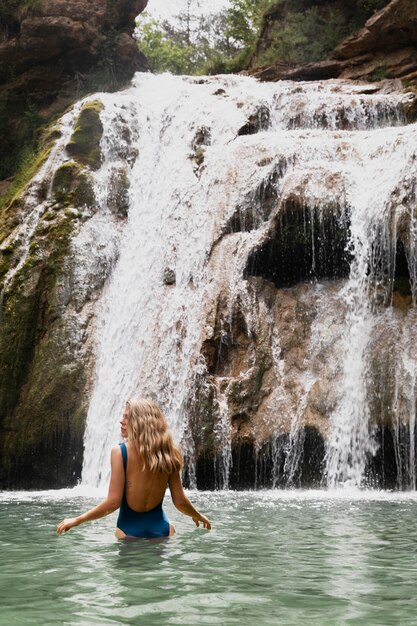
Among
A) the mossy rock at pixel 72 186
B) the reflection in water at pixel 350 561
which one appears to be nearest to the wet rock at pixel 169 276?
the mossy rock at pixel 72 186

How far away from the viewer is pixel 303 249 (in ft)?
50.5

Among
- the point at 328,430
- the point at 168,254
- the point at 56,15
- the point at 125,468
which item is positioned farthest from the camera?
the point at 56,15

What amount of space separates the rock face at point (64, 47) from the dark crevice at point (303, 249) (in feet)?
43.7

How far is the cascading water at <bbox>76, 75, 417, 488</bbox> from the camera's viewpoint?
13734mm

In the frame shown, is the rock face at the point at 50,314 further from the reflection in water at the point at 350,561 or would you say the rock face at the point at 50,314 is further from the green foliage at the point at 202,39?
the green foliage at the point at 202,39

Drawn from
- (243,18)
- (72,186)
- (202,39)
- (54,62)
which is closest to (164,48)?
(202,39)

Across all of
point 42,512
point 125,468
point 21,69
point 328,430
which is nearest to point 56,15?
point 21,69

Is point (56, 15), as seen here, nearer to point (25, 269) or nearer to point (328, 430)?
point (25, 269)

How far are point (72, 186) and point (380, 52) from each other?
11.4 m

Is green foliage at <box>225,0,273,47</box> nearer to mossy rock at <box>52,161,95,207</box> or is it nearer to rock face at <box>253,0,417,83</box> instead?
rock face at <box>253,0,417,83</box>

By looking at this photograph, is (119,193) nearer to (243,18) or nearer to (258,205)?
(258,205)

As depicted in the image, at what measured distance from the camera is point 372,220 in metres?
14.8

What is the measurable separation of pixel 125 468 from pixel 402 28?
2097cm

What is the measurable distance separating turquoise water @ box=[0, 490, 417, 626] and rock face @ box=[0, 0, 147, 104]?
19.6 meters
